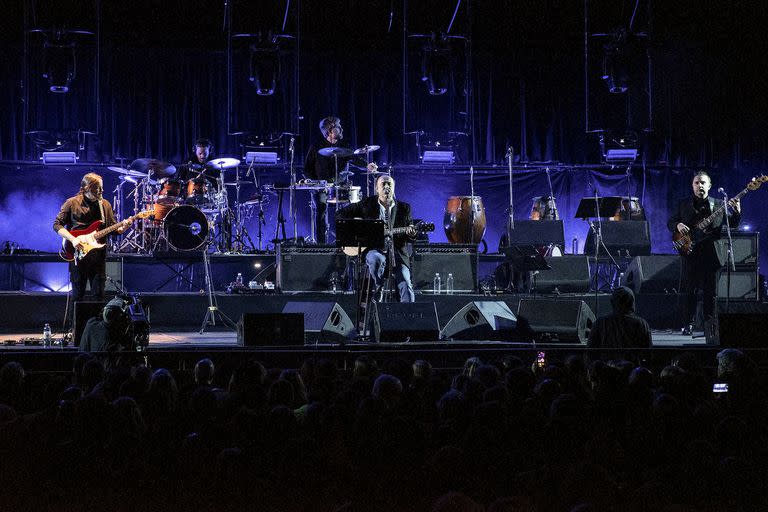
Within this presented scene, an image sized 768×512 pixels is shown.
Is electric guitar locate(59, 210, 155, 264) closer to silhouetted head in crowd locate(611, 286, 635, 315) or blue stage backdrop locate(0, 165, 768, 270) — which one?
silhouetted head in crowd locate(611, 286, 635, 315)

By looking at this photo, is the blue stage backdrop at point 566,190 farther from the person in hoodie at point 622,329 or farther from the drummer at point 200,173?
the person in hoodie at point 622,329

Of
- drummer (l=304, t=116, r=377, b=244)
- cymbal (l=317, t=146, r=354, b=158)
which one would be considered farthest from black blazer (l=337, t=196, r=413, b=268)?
drummer (l=304, t=116, r=377, b=244)

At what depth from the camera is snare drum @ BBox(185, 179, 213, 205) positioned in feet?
48.1

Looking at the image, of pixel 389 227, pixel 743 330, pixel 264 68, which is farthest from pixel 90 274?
pixel 743 330

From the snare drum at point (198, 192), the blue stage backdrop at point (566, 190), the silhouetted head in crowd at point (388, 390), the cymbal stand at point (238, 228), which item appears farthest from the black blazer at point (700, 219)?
the silhouetted head in crowd at point (388, 390)

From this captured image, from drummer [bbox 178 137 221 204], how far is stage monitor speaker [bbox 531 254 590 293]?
5.64 m

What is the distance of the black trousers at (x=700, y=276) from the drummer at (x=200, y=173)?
25.0ft

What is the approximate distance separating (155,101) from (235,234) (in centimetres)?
316

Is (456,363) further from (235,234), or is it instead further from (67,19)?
(67,19)

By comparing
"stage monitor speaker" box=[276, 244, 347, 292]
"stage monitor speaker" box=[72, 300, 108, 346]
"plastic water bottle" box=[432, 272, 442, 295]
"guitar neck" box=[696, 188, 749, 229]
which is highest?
"guitar neck" box=[696, 188, 749, 229]

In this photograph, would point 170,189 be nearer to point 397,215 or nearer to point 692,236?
point 397,215

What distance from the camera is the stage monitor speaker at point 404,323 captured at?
984 centimetres

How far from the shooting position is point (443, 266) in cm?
1323

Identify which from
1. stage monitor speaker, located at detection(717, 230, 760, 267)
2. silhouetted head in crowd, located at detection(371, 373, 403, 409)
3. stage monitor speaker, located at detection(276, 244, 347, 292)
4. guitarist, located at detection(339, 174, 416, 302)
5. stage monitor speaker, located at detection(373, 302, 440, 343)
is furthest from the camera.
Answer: stage monitor speaker, located at detection(717, 230, 760, 267)
